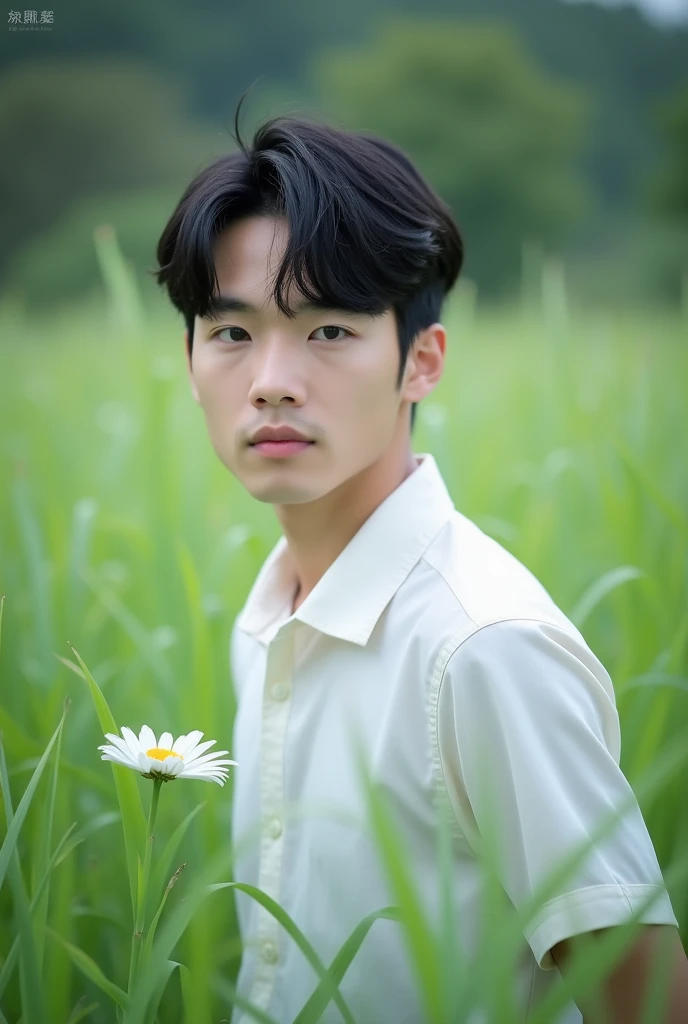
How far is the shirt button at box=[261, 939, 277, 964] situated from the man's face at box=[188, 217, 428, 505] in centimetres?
39

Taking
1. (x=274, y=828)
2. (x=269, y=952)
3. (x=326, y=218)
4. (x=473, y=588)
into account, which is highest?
(x=326, y=218)

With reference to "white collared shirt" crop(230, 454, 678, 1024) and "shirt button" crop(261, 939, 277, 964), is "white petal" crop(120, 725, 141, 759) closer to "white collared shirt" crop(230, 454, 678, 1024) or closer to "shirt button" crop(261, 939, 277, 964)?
"white collared shirt" crop(230, 454, 678, 1024)

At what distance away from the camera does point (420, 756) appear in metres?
0.70

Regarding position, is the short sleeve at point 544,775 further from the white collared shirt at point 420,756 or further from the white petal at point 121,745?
the white petal at point 121,745

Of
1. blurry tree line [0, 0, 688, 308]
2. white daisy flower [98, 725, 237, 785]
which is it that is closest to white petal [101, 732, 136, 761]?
white daisy flower [98, 725, 237, 785]

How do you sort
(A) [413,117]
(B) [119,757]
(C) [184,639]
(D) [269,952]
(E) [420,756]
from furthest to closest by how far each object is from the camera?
(A) [413,117] < (C) [184,639] < (D) [269,952] < (E) [420,756] < (B) [119,757]

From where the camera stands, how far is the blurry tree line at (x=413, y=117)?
7281mm

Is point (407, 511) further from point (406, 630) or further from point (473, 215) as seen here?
point (473, 215)

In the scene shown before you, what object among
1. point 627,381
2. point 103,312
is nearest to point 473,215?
point 103,312

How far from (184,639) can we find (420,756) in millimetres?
619

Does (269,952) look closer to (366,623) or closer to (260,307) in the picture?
(366,623)

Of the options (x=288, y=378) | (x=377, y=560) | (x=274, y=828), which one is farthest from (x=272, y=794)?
(x=288, y=378)

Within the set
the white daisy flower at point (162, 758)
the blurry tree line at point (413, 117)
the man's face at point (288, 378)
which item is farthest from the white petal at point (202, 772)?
the blurry tree line at point (413, 117)

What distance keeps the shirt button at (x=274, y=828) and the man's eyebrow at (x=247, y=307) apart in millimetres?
446
